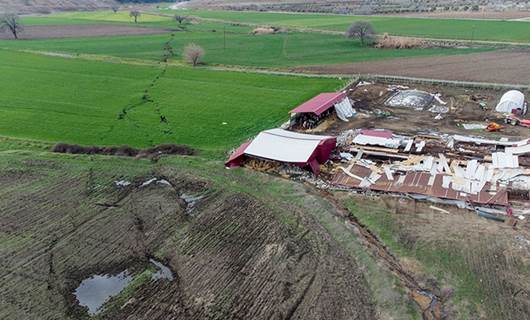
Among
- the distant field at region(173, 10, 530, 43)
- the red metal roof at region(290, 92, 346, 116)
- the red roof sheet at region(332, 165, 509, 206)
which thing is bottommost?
the red roof sheet at region(332, 165, 509, 206)

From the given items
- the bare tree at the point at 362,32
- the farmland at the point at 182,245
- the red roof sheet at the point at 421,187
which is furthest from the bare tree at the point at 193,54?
the red roof sheet at the point at 421,187

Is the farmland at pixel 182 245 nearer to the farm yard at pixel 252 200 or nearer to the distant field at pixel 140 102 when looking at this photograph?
the farm yard at pixel 252 200

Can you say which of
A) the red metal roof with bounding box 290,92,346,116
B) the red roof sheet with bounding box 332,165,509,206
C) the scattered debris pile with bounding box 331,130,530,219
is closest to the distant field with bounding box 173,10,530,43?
the red metal roof with bounding box 290,92,346,116

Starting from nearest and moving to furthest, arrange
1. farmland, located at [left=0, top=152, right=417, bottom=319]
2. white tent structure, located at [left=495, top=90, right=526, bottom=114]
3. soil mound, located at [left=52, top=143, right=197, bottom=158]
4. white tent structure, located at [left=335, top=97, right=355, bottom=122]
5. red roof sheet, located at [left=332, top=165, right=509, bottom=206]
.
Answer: farmland, located at [left=0, top=152, right=417, bottom=319], red roof sheet, located at [left=332, top=165, right=509, bottom=206], soil mound, located at [left=52, top=143, right=197, bottom=158], white tent structure, located at [left=495, top=90, right=526, bottom=114], white tent structure, located at [left=335, top=97, right=355, bottom=122]

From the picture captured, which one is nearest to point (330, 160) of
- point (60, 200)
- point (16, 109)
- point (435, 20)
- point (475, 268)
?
point (475, 268)

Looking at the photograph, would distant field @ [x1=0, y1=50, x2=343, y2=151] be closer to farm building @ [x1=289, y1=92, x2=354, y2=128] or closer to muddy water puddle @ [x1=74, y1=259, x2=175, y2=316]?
farm building @ [x1=289, y1=92, x2=354, y2=128]

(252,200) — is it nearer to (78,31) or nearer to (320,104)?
(320,104)

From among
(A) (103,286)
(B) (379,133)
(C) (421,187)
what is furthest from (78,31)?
(C) (421,187)
